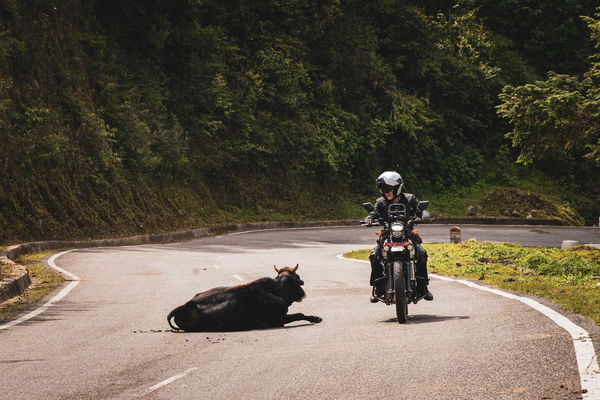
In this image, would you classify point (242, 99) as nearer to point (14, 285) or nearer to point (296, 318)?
point (14, 285)

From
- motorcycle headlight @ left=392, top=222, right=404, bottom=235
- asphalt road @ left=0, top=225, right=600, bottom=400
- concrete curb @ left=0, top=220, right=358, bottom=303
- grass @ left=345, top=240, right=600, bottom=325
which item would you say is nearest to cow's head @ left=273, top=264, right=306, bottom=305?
asphalt road @ left=0, top=225, right=600, bottom=400

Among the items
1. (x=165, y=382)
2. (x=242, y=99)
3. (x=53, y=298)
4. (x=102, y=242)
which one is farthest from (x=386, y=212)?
(x=242, y=99)

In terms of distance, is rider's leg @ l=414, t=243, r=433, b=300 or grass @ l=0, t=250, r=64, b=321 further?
grass @ l=0, t=250, r=64, b=321

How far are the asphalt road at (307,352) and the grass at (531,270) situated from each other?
35.2 inches

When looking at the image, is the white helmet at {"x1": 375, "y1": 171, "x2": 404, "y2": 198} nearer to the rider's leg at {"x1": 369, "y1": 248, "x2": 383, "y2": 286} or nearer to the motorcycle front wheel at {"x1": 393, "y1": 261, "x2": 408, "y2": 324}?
the rider's leg at {"x1": 369, "y1": 248, "x2": 383, "y2": 286}

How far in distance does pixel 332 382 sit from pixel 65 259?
19.4 metres

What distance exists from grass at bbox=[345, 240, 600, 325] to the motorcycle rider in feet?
6.50

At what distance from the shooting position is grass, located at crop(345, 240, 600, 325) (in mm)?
13117

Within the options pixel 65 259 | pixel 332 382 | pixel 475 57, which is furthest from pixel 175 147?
pixel 332 382

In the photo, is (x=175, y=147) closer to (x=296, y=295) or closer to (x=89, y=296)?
(x=89, y=296)

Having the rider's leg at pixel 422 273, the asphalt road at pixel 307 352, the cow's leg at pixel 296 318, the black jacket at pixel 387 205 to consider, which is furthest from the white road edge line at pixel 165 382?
the rider's leg at pixel 422 273

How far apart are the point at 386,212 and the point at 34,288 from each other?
29.9 ft

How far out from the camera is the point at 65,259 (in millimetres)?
25375

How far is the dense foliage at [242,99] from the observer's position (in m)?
37.2
